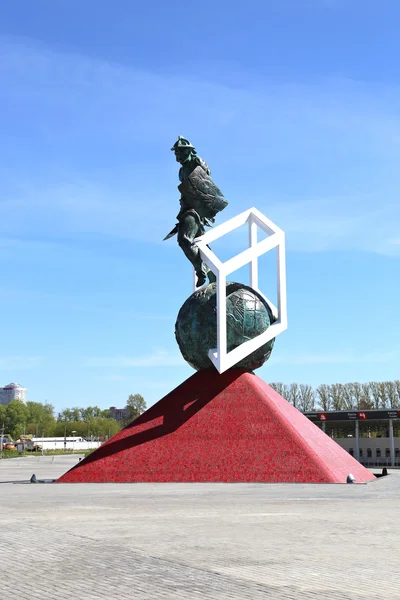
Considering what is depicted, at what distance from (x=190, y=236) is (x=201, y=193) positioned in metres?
1.67

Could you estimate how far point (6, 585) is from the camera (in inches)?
268

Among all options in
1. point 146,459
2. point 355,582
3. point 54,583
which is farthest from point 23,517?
point 146,459

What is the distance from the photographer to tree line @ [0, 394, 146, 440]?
370ft

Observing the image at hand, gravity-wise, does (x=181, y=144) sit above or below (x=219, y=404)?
above

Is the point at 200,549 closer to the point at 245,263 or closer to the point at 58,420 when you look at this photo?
the point at 245,263

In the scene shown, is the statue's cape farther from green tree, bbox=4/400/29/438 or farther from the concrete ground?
green tree, bbox=4/400/29/438

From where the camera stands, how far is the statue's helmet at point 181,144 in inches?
1083

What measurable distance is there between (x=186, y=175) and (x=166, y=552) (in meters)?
20.4

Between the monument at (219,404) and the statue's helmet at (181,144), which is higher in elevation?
the statue's helmet at (181,144)

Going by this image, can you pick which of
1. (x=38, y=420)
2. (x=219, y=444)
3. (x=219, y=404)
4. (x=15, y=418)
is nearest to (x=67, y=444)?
(x=15, y=418)

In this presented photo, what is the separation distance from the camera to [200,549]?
8.90m

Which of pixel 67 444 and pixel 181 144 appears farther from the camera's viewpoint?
pixel 67 444

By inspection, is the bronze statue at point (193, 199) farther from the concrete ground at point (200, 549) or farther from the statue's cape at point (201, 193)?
the concrete ground at point (200, 549)

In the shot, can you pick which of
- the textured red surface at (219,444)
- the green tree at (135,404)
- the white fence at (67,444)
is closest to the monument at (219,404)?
the textured red surface at (219,444)
